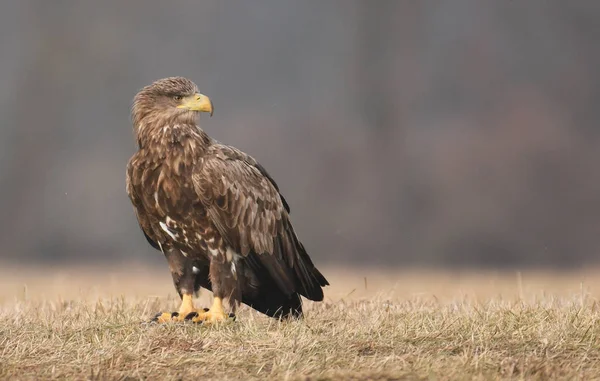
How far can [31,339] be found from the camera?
5.95 m

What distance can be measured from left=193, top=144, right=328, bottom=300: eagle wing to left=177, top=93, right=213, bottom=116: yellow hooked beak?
0.33 m


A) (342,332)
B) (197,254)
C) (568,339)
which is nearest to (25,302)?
(197,254)

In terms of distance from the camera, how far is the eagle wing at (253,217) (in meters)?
7.01

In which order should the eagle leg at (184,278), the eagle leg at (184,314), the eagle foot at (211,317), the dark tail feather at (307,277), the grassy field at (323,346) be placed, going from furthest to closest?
the dark tail feather at (307,277) < the eagle leg at (184,278) < the eagle leg at (184,314) < the eagle foot at (211,317) < the grassy field at (323,346)

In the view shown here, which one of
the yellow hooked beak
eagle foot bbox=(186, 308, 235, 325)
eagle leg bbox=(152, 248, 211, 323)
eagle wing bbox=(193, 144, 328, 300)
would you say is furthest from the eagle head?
eagle foot bbox=(186, 308, 235, 325)

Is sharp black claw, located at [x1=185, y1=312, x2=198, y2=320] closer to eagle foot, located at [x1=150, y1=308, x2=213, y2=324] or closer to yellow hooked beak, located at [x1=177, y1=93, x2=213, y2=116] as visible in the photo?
eagle foot, located at [x1=150, y1=308, x2=213, y2=324]

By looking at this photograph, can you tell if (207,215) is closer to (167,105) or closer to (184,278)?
(184,278)

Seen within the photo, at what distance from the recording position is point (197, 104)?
7.42 metres

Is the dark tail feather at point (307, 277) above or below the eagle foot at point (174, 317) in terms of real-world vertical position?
above

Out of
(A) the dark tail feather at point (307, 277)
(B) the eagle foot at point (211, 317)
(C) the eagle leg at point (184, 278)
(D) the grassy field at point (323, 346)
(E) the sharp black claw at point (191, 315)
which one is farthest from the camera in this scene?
(A) the dark tail feather at point (307, 277)

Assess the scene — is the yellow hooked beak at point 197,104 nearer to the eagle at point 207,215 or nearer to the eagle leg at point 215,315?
the eagle at point 207,215

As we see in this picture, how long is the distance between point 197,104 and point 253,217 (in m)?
1.04

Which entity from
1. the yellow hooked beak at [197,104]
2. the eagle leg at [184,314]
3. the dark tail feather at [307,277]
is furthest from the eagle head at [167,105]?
the eagle leg at [184,314]

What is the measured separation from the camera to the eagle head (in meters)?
7.35
